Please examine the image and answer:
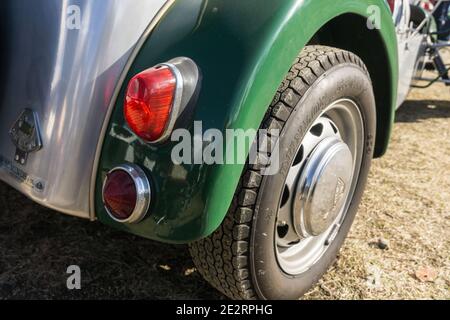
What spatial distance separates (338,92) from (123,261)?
1.14 meters

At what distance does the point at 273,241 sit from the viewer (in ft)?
5.05

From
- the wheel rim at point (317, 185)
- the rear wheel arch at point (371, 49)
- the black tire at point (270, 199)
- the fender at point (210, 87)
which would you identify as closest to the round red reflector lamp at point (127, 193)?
the fender at point (210, 87)

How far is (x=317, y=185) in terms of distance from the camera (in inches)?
64.0

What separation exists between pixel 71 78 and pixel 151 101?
0.28 meters

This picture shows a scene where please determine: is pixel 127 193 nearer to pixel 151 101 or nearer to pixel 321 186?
pixel 151 101

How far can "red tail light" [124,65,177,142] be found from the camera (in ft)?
3.90

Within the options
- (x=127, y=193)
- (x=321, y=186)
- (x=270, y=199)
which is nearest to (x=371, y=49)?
(x=321, y=186)

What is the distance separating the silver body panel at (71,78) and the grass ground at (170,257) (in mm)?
606

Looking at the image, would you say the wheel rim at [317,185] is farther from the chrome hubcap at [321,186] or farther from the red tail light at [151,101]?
the red tail light at [151,101]

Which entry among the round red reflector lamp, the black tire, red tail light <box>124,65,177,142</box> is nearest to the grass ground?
the black tire

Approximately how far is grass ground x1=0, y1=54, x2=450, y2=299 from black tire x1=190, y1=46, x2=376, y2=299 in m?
0.33
